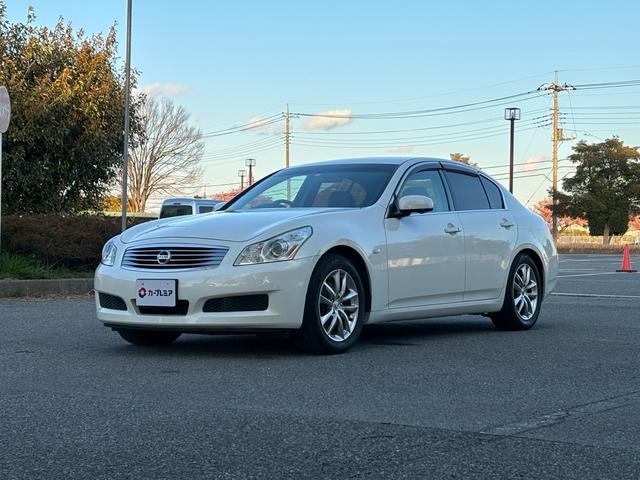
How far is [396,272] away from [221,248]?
1.57 meters

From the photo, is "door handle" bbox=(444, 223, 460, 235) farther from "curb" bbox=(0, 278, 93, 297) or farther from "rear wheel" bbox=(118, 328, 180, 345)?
"curb" bbox=(0, 278, 93, 297)

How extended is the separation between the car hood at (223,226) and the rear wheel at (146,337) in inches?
29.9

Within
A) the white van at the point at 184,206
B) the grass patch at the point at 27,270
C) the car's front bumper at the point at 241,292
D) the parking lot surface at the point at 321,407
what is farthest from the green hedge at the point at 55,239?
the white van at the point at 184,206

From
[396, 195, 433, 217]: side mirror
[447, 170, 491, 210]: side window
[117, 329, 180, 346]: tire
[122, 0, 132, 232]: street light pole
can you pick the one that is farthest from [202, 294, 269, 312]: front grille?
[122, 0, 132, 232]: street light pole

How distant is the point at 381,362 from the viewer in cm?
687

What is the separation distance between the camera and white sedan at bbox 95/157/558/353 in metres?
6.89

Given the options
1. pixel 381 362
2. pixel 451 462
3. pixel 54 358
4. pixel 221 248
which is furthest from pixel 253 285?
pixel 451 462

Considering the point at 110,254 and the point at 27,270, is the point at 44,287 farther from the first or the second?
the point at 110,254

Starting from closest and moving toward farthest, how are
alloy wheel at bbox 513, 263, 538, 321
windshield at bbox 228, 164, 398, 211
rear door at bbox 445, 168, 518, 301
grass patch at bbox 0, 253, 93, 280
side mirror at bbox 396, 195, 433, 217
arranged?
side mirror at bbox 396, 195, 433, 217
windshield at bbox 228, 164, 398, 211
rear door at bbox 445, 168, 518, 301
alloy wheel at bbox 513, 263, 538, 321
grass patch at bbox 0, 253, 93, 280

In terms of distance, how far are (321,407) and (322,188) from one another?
3.32m

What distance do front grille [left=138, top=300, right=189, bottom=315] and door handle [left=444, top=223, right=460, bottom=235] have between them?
2521mm

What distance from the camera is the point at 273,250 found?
6.93 meters

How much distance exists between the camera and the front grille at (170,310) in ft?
22.7

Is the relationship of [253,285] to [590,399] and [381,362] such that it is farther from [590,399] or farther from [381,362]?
[590,399]
